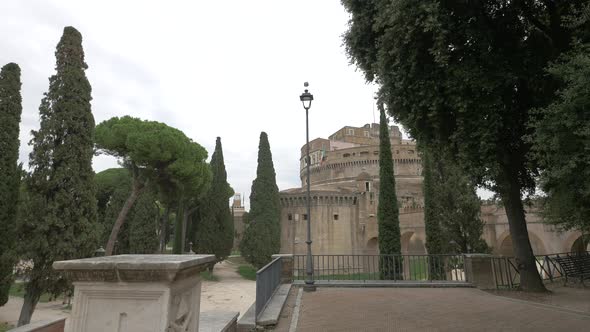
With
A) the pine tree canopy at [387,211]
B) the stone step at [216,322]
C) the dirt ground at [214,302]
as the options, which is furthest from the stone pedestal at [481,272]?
the pine tree canopy at [387,211]

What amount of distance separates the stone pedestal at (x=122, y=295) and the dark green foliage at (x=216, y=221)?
26684mm

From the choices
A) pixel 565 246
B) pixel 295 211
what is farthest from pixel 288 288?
pixel 295 211

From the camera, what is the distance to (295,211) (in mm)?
39125

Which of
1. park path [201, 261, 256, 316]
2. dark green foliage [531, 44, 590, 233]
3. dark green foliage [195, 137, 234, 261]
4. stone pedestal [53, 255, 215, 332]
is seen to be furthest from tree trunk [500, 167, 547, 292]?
dark green foliage [195, 137, 234, 261]

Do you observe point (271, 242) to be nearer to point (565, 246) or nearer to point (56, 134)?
point (56, 134)

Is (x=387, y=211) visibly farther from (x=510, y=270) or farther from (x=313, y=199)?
(x=313, y=199)

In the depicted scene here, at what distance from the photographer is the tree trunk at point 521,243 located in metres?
9.93

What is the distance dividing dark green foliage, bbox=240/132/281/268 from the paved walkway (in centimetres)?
2007

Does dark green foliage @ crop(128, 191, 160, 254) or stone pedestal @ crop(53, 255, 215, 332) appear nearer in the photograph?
stone pedestal @ crop(53, 255, 215, 332)

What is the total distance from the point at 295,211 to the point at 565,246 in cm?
2359

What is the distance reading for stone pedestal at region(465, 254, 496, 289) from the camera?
34.8 feet

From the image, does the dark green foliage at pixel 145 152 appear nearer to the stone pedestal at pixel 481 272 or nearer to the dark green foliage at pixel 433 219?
the dark green foliage at pixel 433 219

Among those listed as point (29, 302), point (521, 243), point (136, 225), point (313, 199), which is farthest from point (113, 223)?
point (521, 243)

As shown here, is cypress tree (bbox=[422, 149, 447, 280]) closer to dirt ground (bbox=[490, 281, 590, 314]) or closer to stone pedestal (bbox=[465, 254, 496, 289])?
dirt ground (bbox=[490, 281, 590, 314])
